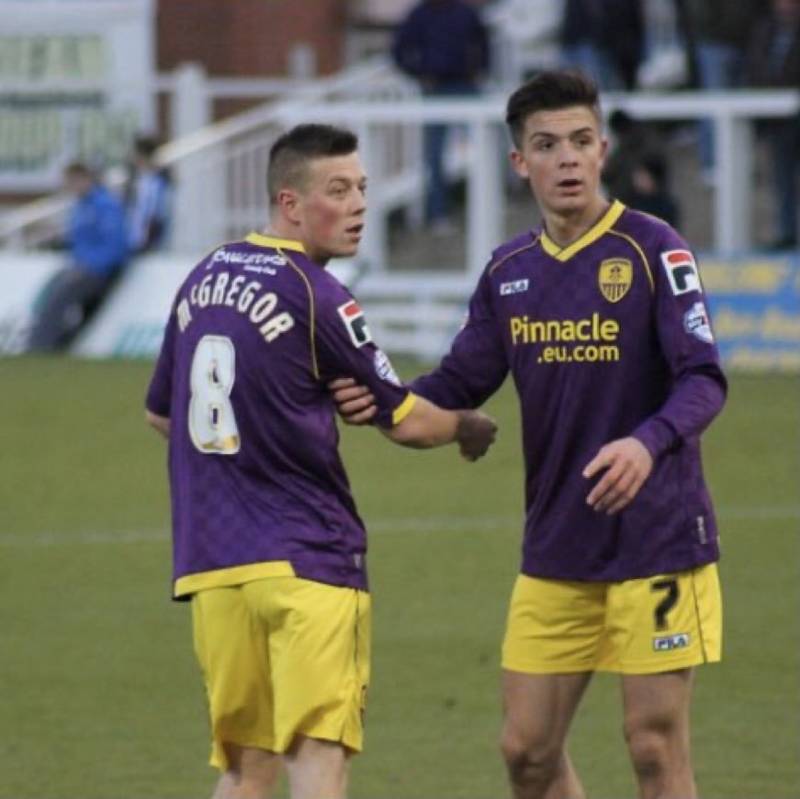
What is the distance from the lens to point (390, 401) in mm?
6773

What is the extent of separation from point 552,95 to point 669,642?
4.74ft

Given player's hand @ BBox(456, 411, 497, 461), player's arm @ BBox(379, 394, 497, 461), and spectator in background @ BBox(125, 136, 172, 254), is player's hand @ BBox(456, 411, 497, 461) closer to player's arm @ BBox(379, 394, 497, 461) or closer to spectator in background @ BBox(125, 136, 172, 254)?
player's arm @ BBox(379, 394, 497, 461)

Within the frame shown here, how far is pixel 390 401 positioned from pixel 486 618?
16.1ft

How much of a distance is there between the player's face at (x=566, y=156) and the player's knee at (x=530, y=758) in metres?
1.38

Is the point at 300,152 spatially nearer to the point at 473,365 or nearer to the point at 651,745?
the point at 473,365

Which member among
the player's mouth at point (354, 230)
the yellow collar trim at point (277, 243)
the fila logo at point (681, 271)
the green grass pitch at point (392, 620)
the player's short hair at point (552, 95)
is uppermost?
the player's short hair at point (552, 95)

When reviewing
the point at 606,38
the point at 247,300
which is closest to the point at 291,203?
the point at 247,300

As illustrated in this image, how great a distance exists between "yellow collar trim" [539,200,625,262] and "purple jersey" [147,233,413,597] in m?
0.61

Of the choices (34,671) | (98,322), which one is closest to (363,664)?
(34,671)

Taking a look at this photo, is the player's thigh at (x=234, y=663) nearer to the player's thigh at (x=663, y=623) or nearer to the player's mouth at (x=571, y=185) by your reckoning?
the player's thigh at (x=663, y=623)

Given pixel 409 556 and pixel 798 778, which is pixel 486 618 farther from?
pixel 798 778

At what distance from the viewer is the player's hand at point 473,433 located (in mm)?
7113

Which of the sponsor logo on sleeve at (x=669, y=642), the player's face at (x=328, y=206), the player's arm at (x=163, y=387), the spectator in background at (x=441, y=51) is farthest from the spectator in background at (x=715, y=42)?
the sponsor logo on sleeve at (x=669, y=642)

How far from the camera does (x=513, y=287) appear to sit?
6953mm
